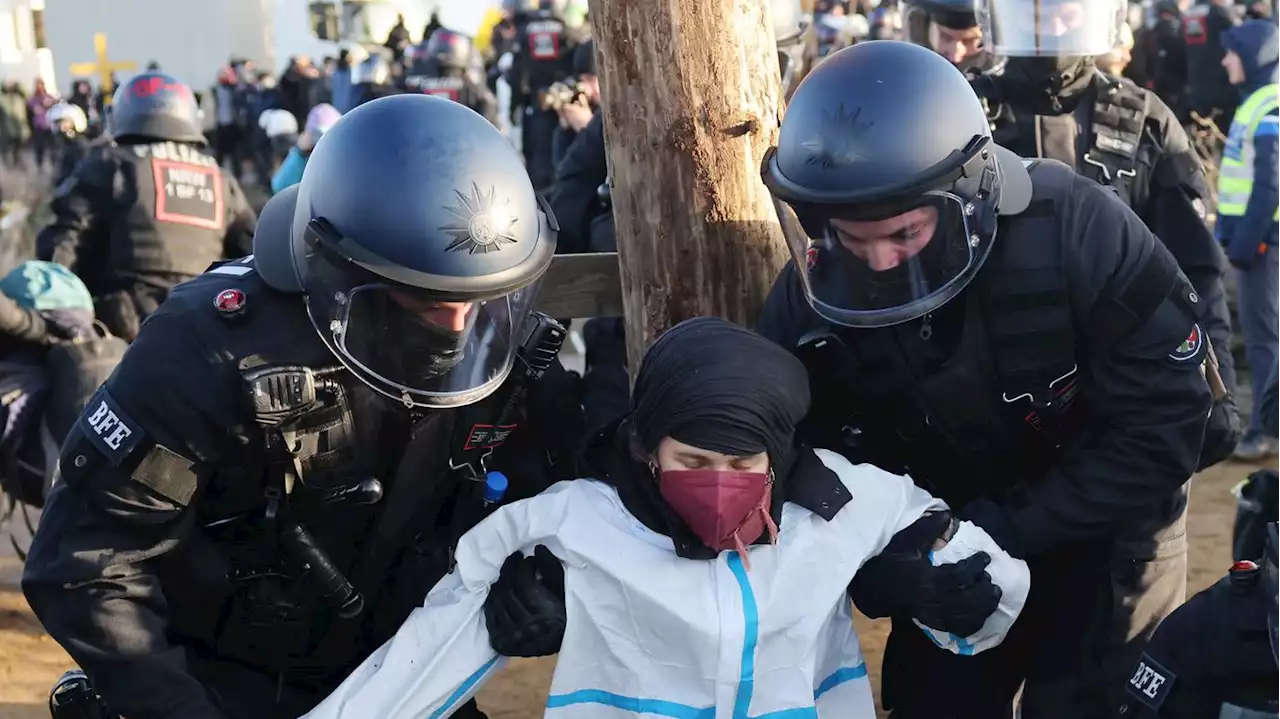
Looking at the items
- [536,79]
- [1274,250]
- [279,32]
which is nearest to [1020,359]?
[1274,250]

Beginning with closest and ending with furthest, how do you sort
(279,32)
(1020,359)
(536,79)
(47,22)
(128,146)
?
(1020,359) → (128,146) → (536,79) → (279,32) → (47,22)

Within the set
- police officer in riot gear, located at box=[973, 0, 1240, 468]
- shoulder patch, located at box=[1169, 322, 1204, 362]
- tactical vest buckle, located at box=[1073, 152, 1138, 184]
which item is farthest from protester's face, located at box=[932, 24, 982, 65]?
shoulder patch, located at box=[1169, 322, 1204, 362]

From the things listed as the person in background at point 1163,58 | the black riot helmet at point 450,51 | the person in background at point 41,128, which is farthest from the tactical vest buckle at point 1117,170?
the person in background at point 41,128

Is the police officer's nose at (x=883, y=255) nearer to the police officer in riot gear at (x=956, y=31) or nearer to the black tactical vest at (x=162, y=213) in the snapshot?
the police officer in riot gear at (x=956, y=31)

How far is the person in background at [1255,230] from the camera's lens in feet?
21.1

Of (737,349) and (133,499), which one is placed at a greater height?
(737,349)

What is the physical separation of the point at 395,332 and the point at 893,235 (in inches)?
33.9

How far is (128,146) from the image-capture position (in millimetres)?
5895

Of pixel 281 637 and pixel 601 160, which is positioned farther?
pixel 601 160

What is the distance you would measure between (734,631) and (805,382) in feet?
1.36

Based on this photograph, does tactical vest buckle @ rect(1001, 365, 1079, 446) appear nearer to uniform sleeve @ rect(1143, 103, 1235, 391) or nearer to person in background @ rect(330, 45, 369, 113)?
uniform sleeve @ rect(1143, 103, 1235, 391)

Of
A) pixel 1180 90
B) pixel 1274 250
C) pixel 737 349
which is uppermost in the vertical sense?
pixel 737 349

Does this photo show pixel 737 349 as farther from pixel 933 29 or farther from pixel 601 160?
pixel 933 29

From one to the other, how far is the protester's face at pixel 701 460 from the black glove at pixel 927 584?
11.5 inches
